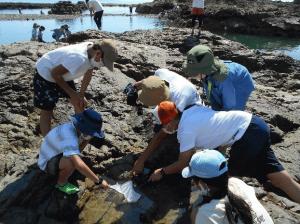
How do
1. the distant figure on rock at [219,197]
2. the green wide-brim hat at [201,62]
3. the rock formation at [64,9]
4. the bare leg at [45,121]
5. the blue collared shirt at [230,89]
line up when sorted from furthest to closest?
the rock formation at [64,9] → the bare leg at [45,121] → the blue collared shirt at [230,89] → the green wide-brim hat at [201,62] → the distant figure on rock at [219,197]

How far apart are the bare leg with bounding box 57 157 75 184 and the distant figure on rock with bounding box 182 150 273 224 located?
1.57 metres

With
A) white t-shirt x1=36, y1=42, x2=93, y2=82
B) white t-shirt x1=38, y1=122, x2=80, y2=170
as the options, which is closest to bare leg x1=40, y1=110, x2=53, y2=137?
white t-shirt x1=36, y1=42, x2=93, y2=82

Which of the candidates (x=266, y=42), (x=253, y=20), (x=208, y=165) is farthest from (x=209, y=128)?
(x=253, y=20)

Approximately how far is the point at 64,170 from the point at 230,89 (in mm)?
2117

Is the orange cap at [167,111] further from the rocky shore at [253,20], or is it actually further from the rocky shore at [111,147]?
the rocky shore at [253,20]

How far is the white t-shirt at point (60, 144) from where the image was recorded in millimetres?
4121

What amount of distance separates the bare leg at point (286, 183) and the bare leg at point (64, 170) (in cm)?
206

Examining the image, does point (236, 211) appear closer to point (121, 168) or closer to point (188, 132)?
point (188, 132)

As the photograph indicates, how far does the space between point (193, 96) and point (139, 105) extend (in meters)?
1.75

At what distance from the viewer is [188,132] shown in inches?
155

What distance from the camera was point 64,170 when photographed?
4223 millimetres

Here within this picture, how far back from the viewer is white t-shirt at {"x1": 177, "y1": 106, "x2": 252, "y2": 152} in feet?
13.0

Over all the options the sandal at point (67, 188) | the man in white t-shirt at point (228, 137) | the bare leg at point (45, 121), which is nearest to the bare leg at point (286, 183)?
the man in white t-shirt at point (228, 137)

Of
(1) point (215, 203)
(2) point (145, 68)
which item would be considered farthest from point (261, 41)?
(1) point (215, 203)
